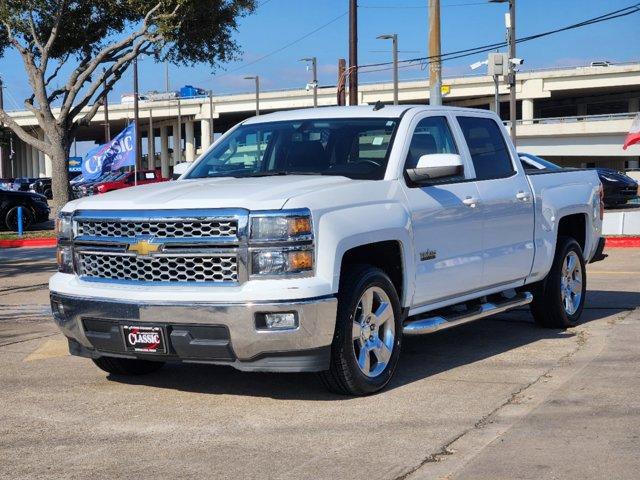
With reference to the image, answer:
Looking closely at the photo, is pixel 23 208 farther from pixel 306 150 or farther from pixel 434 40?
pixel 306 150

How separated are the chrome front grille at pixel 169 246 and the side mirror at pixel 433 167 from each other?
157cm

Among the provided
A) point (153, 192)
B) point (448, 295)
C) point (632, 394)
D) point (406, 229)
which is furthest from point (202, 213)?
point (632, 394)

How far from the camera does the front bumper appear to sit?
582cm

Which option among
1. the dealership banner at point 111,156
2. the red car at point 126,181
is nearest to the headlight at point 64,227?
the dealership banner at point 111,156

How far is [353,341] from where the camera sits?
629 cm

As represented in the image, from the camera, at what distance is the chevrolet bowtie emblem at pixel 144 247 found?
6055mm

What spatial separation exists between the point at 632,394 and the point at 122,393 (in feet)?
10.9

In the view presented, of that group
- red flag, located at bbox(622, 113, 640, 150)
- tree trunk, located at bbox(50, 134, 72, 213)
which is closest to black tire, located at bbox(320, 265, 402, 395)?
tree trunk, located at bbox(50, 134, 72, 213)

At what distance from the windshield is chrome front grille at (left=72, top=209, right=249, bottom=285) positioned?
1301mm

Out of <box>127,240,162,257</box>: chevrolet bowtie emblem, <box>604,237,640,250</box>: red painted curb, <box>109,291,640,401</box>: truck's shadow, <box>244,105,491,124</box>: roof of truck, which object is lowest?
<box>604,237,640,250</box>: red painted curb

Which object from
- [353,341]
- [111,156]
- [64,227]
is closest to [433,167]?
[353,341]

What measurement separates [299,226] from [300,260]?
201 millimetres

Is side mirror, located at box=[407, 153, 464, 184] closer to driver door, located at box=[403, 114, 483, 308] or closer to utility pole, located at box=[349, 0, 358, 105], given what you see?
driver door, located at box=[403, 114, 483, 308]

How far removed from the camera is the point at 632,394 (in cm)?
632
